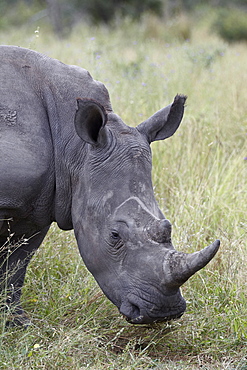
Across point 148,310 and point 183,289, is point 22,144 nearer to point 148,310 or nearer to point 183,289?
point 148,310

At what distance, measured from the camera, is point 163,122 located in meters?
3.57

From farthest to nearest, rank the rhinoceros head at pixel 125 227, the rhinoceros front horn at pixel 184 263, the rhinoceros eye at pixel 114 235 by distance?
the rhinoceros eye at pixel 114 235 → the rhinoceros head at pixel 125 227 → the rhinoceros front horn at pixel 184 263

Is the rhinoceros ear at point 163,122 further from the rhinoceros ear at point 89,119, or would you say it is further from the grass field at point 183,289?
the grass field at point 183,289

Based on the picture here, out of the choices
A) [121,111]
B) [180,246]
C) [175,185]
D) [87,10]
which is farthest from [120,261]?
[87,10]

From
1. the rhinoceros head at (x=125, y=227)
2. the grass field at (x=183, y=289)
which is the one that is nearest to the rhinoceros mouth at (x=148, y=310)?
the rhinoceros head at (x=125, y=227)

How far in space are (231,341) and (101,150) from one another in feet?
4.84

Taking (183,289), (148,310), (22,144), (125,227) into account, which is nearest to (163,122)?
(125,227)

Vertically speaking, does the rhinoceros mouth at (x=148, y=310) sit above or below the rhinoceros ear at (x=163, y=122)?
below

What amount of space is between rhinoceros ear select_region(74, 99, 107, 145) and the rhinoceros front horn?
782 mm

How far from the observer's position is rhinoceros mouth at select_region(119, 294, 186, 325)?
3123 mm

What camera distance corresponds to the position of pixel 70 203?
3.52m

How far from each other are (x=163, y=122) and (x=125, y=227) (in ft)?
2.43

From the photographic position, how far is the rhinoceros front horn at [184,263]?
2.96 meters

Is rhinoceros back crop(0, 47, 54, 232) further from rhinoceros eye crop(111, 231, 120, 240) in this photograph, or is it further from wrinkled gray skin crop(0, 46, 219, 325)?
rhinoceros eye crop(111, 231, 120, 240)
